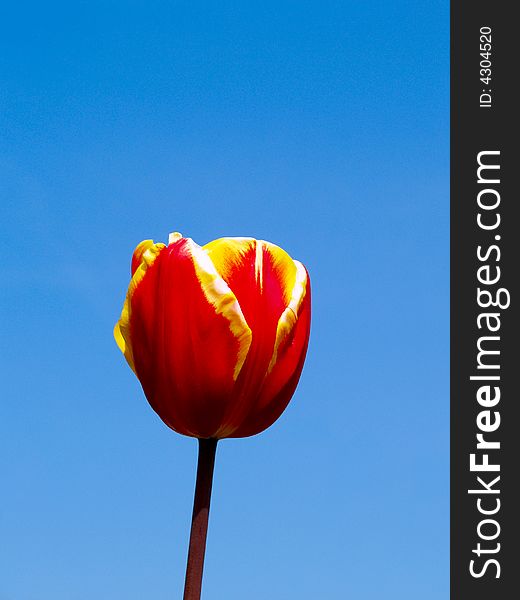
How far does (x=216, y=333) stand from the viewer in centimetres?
215

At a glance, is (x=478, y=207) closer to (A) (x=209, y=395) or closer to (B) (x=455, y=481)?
(B) (x=455, y=481)

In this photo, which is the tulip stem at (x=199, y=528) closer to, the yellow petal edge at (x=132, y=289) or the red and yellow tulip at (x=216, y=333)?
the red and yellow tulip at (x=216, y=333)

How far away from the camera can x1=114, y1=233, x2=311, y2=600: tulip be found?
216 cm

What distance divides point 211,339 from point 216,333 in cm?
2

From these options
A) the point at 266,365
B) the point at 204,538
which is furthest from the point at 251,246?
the point at 204,538

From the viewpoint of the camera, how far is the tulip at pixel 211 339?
2.16m

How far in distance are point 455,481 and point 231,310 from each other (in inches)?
67.7

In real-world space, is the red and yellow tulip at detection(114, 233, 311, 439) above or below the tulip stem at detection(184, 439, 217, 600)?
above

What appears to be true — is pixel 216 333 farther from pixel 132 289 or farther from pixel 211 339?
pixel 132 289

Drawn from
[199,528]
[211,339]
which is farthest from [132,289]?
[199,528]

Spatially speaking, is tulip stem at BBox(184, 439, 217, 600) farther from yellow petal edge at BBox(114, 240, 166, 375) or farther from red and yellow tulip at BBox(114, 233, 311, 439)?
yellow petal edge at BBox(114, 240, 166, 375)

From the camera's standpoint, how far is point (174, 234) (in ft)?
7.72

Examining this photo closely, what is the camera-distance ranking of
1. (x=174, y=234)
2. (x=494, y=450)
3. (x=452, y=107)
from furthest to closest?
1. (x=452, y=107)
2. (x=494, y=450)
3. (x=174, y=234)

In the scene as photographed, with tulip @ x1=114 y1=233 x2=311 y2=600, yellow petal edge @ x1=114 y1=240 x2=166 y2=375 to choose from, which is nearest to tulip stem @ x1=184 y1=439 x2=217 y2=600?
tulip @ x1=114 y1=233 x2=311 y2=600
